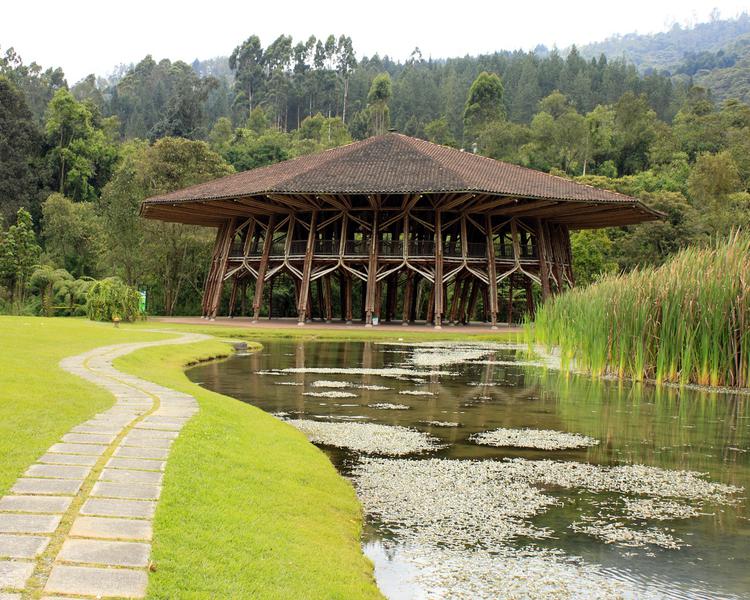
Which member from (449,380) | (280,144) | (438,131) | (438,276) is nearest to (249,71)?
(438,131)

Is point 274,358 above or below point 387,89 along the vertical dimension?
below

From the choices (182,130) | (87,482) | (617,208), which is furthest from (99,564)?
(182,130)

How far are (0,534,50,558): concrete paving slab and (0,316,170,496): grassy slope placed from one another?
775 mm

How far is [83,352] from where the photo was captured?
A: 51.5ft

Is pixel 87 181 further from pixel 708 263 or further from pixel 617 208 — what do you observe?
pixel 708 263

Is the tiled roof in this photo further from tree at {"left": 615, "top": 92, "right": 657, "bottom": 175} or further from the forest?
tree at {"left": 615, "top": 92, "right": 657, "bottom": 175}

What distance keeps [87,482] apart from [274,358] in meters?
14.7

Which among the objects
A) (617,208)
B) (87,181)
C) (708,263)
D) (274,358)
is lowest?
(274,358)

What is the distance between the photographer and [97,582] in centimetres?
374

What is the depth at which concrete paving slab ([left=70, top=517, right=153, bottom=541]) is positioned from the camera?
14.1ft

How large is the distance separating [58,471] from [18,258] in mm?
35536

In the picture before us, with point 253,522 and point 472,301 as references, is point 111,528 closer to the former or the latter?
point 253,522

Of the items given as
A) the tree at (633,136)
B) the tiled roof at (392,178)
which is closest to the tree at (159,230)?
the tiled roof at (392,178)

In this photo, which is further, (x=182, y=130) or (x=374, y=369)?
(x=182, y=130)
